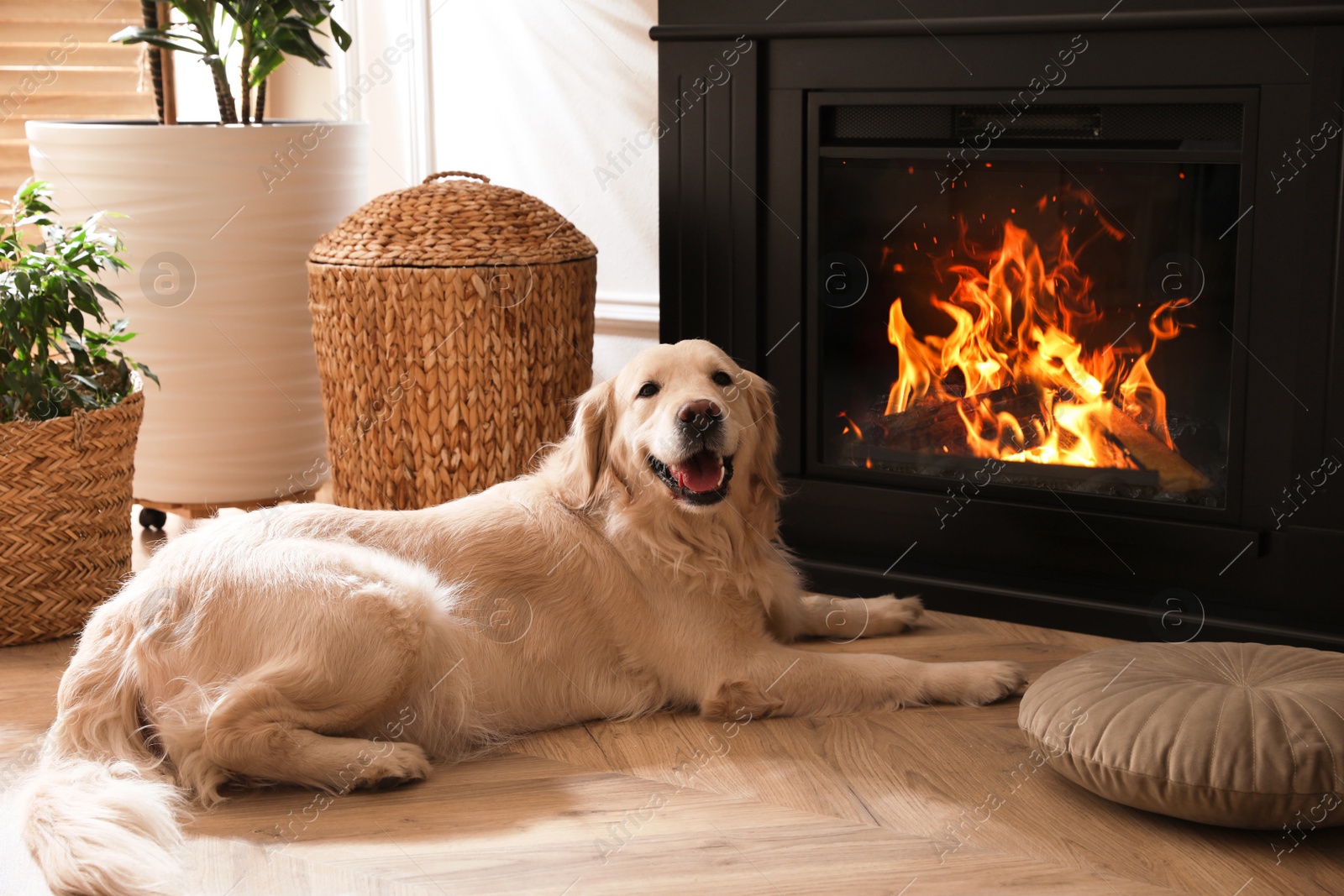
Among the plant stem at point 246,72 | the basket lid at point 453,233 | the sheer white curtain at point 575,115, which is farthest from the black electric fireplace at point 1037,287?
the plant stem at point 246,72

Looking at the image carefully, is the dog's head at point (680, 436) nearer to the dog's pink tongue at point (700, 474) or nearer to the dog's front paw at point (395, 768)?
the dog's pink tongue at point (700, 474)

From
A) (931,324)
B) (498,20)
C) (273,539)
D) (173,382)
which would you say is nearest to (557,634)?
(273,539)

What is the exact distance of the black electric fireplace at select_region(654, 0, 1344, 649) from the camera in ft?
8.16

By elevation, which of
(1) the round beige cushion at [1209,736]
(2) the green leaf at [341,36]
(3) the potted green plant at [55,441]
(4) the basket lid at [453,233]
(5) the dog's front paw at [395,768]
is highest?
(2) the green leaf at [341,36]

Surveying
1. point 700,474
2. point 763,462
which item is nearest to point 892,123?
point 763,462

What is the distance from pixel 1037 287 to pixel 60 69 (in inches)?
132

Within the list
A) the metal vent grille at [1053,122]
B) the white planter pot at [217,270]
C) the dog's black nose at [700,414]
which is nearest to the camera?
the dog's black nose at [700,414]

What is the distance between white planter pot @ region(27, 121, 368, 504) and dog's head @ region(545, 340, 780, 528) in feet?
4.97

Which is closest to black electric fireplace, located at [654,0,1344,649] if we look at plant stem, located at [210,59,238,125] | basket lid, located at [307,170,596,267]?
basket lid, located at [307,170,596,267]

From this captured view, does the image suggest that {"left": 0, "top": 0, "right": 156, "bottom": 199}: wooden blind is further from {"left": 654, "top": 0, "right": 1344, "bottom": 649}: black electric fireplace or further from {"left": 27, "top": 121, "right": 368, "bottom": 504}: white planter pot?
{"left": 654, "top": 0, "right": 1344, "bottom": 649}: black electric fireplace

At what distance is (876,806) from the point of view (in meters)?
2.07

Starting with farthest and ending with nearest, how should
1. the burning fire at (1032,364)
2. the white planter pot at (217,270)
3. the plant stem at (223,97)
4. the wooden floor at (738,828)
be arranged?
the plant stem at (223,97), the white planter pot at (217,270), the burning fire at (1032,364), the wooden floor at (738,828)

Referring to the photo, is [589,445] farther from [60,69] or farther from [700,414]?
[60,69]

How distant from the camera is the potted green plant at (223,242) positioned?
3441 mm
